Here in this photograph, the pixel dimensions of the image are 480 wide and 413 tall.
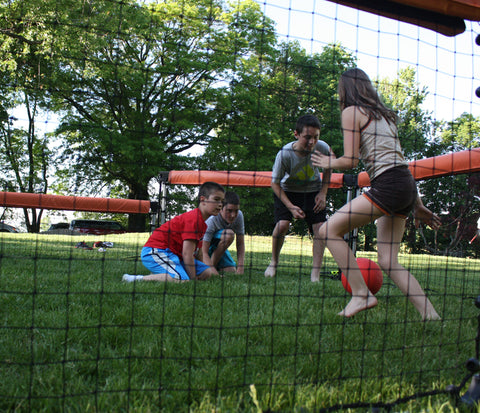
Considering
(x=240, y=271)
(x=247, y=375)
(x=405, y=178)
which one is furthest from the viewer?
(x=240, y=271)

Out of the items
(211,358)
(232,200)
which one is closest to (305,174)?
(232,200)

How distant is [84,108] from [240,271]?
13.4 meters

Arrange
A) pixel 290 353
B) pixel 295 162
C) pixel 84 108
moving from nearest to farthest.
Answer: pixel 290 353 → pixel 295 162 → pixel 84 108

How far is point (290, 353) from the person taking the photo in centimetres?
193

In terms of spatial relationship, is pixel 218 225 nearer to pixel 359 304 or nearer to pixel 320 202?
pixel 320 202

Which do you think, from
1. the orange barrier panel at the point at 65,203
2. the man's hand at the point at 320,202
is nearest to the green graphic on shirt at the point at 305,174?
the man's hand at the point at 320,202

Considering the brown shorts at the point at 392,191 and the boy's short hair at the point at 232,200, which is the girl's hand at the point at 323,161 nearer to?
the brown shorts at the point at 392,191

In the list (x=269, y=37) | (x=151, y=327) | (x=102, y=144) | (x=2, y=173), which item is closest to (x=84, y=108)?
(x=102, y=144)

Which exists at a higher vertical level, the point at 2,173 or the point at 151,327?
the point at 2,173

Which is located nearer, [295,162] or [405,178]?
[405,178]

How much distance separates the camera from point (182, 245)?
3904 millimetres

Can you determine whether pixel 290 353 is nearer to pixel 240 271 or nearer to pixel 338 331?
pixel 338 331

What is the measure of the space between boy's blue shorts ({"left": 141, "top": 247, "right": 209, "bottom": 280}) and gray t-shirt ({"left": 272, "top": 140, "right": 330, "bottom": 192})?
1121 mm

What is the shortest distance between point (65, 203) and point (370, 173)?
5.54 metres
